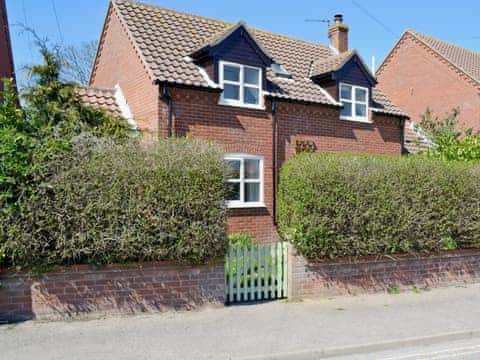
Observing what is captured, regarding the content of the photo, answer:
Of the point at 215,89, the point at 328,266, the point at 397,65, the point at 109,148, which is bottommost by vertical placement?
the point at 328,266

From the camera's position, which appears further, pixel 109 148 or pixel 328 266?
pixel 328 266

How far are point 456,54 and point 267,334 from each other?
2466 cm

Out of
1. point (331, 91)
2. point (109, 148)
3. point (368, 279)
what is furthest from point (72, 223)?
point (331, 91)

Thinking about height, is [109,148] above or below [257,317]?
above

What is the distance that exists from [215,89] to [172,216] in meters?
5.77

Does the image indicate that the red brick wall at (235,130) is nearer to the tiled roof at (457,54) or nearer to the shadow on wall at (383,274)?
the shadow on wall at (383,274)

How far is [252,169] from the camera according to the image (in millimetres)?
12734

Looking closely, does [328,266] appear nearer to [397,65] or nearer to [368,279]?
[368,279]

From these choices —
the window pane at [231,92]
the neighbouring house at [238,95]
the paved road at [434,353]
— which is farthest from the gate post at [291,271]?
the window pane at [231,92]

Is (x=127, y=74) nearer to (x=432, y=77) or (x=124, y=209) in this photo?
(x=124, y=209)

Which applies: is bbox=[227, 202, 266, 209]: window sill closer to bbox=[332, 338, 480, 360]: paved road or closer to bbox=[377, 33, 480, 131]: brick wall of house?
bbox=[332, 338, 480, 360]: paved road

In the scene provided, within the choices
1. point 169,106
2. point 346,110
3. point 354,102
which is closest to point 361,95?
point 354,102

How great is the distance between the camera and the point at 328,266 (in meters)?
8.39

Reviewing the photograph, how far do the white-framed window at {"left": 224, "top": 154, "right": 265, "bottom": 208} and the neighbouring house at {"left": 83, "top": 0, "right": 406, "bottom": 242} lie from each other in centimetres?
3
